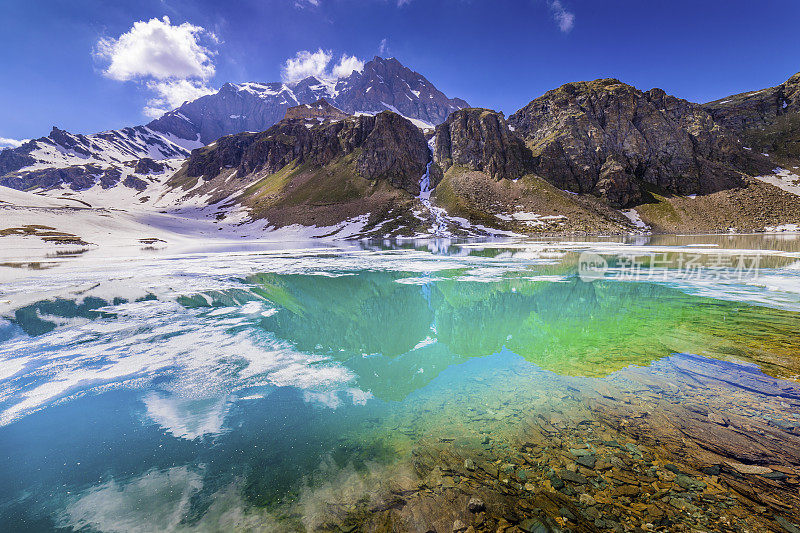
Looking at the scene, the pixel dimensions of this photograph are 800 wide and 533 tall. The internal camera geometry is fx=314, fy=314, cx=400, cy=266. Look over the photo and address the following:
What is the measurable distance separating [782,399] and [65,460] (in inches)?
569

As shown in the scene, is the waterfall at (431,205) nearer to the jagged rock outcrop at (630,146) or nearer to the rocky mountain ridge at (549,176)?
the rocky mountain ridge at (549,176)

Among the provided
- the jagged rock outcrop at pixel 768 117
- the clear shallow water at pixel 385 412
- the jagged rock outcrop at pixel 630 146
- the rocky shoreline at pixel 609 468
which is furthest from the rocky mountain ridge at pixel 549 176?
the rocky shoreline at pixel 609 468

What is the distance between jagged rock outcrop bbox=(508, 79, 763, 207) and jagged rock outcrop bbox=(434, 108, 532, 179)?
9.42 m

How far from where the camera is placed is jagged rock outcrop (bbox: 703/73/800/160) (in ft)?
470

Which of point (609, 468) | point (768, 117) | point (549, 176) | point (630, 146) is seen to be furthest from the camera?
point (768, 117)

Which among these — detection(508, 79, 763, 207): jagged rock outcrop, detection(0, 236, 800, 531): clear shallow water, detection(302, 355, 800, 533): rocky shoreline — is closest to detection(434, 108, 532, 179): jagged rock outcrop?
detection(508, 79, 763, 207): jagged rock outcrop

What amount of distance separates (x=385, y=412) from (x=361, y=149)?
6101 inches

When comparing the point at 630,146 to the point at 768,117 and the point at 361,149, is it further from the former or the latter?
the point at 361,149

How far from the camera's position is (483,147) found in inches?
5103

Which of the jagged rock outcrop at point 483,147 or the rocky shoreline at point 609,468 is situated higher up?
the jagged rock outcrop at point 483,147

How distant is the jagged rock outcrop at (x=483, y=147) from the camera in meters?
124

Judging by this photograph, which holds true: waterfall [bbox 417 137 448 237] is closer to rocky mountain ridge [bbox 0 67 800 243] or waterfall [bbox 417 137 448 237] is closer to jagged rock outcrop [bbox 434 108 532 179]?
rocky mountain ridge [bbox 0 67 800 243]

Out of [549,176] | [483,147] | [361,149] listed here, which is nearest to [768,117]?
[549,176]

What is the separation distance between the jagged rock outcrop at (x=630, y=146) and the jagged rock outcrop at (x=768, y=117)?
70.1 ft
